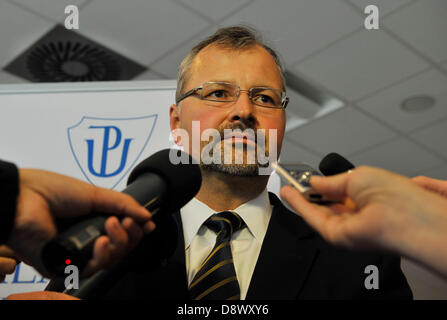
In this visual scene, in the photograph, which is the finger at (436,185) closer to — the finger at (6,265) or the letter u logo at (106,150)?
the finger at (6,265)

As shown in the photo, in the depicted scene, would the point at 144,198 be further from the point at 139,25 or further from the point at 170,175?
the point at 139,25

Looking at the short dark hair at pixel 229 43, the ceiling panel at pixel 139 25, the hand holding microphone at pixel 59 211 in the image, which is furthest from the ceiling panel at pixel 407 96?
the hand holding microphone at pixel 59 211

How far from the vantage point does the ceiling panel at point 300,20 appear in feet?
8.00

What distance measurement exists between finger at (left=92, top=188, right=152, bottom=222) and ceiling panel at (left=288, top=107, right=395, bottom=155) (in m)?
2.94

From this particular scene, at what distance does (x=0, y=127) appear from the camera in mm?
1675

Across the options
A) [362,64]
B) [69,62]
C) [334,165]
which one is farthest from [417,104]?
[334,165]

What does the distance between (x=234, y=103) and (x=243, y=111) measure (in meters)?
0.06

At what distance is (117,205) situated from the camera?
0.57 meters

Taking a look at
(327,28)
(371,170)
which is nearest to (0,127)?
(371,170)

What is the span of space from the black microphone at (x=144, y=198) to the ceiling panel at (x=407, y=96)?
2613 millimetres

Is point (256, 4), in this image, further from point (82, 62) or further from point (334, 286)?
point (334, 286)

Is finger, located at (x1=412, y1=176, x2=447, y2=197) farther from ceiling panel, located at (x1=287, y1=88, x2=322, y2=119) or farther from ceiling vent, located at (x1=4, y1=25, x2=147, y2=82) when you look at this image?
ceiling panel, located at (x1=287, y1=88, x2=322, y2=119)

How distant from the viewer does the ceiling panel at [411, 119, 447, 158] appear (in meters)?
3.57
